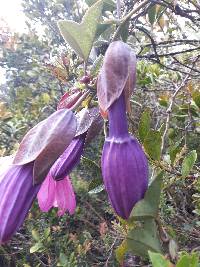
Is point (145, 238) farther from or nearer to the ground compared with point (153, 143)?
nearer to the ground

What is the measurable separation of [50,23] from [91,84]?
114 inches

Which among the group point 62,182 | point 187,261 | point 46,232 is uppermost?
point 62,182

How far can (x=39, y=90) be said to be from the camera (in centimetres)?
288

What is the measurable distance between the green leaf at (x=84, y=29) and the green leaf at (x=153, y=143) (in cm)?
17

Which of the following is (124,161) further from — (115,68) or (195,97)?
(195,97)

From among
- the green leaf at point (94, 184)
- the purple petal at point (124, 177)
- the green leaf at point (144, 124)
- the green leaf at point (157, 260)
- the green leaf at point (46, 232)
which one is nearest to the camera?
the purple petal at point (124, 177)

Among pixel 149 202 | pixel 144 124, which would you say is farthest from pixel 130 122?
pixel 149 202

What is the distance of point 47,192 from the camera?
24.1 inches

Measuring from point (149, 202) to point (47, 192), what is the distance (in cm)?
20

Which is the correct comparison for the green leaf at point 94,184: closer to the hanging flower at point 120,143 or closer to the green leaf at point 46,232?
the hanging flower at point 120,143

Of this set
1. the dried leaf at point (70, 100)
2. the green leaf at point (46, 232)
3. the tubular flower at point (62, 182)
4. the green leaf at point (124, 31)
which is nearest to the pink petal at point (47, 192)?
the tubular flower at point (62, 182)

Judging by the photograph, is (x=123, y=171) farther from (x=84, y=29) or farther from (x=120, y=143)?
(x=84, y=29)

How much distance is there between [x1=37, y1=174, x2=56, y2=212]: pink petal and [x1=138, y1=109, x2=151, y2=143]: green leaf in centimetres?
16

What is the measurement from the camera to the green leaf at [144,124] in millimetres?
658
